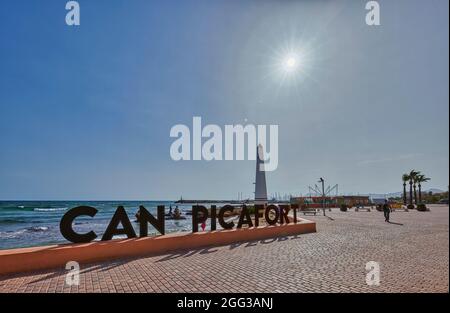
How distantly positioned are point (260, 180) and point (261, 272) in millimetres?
22442

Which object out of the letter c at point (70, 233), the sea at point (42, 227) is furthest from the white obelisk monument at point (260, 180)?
the letter c at point (70, 233)

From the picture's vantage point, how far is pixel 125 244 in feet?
27.4

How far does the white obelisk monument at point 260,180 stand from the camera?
28375 mm

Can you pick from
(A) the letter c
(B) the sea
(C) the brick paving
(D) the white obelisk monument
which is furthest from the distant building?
(A) the letter c

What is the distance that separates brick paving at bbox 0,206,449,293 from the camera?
18.0 feet

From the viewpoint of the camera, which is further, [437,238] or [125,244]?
[437,238]

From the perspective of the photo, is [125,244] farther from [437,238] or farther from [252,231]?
[437,238]

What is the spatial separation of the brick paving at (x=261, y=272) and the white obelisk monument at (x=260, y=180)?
18.5 m

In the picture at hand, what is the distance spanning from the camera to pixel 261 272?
6.57 metres

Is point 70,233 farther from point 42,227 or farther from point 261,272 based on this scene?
point 42,227

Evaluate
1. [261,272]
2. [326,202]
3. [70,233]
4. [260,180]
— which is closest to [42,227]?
[260,180]

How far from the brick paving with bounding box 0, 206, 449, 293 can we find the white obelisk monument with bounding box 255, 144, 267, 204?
60.8 feet
